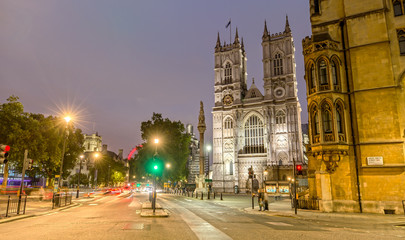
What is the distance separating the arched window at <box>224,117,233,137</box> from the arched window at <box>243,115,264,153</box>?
369 centimetres

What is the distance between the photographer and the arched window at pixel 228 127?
68.6 m

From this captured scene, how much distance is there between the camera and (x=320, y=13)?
21.7 metres

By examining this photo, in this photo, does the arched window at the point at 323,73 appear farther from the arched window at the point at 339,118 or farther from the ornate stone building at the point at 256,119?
the ornate stone building at the point at 256,119

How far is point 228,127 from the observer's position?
69.4 metres

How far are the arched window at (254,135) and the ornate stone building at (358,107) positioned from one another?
4525cm

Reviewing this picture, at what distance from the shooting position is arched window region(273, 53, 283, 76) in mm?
67875

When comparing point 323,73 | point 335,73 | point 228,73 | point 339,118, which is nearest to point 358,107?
point 339,118

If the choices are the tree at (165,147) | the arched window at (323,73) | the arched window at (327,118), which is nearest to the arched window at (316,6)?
the arched window at (323,73)

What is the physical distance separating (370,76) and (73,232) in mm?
19946

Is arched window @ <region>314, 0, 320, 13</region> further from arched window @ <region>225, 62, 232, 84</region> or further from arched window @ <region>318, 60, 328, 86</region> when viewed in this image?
arched window @ <region>225, 62, 232, 84</region>

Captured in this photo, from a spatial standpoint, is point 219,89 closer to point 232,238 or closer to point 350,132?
point 350,132

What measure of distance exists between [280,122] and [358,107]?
45.6 m

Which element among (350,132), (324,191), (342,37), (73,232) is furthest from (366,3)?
(73,232)

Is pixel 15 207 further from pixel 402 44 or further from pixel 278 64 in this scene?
pixel 278 64
